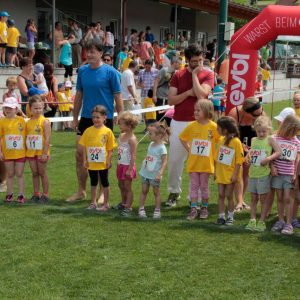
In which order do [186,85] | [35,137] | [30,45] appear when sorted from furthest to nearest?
[30,45] < [35,137] < [186,85]

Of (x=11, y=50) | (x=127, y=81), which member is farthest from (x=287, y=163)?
(x=11, y=50)

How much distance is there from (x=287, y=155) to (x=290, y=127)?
30 centimetres

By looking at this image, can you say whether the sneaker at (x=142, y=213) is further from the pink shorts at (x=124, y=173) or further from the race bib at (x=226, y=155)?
the race bib at (x=226, y=155)

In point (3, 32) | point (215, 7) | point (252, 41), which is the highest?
point (215, 7)

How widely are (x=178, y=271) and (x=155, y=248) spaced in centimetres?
67

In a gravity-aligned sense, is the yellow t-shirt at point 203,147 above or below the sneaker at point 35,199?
above

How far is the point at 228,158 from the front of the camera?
6.67 metres

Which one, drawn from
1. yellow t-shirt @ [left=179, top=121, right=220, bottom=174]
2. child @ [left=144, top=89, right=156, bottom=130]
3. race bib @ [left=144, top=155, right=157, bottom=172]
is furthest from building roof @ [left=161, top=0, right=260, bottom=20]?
race bib @ [left=144, top=155, right=157, bottom=172]

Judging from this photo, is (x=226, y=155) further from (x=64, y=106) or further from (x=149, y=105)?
(x=64, y=106)

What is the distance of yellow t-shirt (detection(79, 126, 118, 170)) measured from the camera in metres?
7.23

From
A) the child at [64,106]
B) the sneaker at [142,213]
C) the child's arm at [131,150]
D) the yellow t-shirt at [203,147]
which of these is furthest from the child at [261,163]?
the child at [64,106]

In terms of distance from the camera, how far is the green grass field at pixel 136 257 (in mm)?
4836

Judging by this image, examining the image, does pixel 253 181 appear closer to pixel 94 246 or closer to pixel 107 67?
pixel 94 246

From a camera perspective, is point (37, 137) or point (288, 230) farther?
point (37, 137)
